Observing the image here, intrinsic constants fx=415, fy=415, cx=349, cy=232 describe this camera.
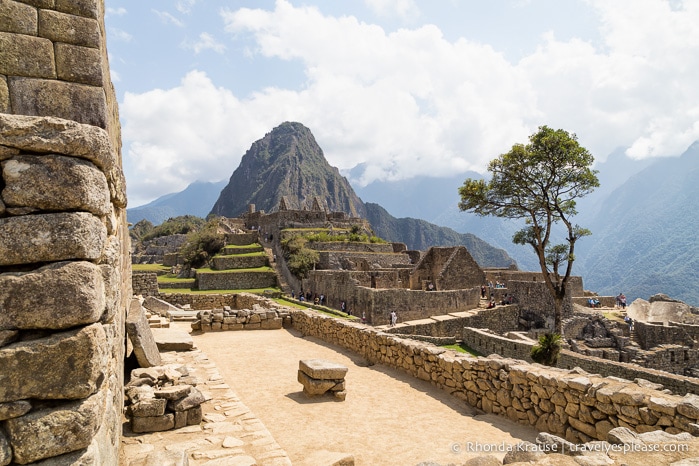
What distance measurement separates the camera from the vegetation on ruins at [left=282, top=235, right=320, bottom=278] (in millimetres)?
33094

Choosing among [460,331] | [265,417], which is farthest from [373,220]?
[265,417]

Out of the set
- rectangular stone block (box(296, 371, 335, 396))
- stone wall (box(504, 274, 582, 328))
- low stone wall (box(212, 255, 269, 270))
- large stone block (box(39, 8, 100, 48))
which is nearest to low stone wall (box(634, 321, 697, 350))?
stone wall (box(504, 274, 582, 328))

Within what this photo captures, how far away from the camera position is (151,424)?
15.3ft

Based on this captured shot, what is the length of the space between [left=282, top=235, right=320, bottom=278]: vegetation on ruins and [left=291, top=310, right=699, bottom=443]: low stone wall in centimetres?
2386

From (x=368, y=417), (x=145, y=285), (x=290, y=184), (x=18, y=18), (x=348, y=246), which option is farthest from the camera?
(x=290, y=184)

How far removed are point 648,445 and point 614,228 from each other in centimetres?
18754

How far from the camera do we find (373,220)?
17338cm

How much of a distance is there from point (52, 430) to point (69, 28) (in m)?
2.86

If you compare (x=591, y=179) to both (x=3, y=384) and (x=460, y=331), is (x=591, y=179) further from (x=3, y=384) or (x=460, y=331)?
(x=3, y=384)

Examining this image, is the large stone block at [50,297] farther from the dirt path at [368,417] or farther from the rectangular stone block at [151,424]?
the dirt path at [368,417]

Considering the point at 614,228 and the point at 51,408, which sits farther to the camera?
the point at 614,228

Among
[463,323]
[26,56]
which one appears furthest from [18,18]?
[463,323]

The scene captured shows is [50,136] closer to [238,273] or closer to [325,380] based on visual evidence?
[325,380]

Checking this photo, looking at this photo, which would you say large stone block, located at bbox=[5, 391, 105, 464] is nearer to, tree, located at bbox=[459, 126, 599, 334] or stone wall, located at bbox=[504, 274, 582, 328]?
tree, located at bbox=[459, 126, 599, 334]
